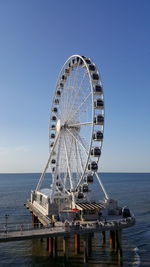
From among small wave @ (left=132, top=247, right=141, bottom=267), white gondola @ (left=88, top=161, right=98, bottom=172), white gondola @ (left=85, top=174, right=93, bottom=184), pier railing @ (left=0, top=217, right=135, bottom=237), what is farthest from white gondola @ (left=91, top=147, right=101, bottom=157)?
small wave @ (left=132, top=247, right=141, bottom=267)

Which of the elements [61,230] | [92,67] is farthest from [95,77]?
[61,230]

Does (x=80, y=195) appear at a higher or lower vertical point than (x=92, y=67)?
lower

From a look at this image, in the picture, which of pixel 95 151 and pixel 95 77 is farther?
pixel 95 77

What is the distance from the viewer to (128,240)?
40000 mm

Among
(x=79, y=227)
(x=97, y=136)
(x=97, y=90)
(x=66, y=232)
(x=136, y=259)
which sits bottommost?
(x=136, y=259)

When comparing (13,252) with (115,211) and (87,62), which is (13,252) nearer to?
(115,211)

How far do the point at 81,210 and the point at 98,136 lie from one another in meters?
9.82

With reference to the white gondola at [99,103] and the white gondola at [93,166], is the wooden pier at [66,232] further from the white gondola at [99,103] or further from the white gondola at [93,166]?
the white gondola at [99,103]

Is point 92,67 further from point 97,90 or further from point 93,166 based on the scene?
point 93,166

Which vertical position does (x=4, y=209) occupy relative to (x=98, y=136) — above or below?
below

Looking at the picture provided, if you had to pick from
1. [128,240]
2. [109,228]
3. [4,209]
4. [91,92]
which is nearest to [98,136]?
[91,92]

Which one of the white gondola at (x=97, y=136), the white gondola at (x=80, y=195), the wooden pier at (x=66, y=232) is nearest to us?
the wooden pier at (x=66, y=232)

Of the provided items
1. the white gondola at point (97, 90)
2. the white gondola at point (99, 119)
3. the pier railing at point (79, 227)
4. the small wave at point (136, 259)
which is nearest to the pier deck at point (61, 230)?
the pier railing at point (79, 227)

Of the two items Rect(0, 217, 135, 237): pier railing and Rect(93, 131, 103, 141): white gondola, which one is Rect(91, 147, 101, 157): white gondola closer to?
Rect(93, 131, 103, 141): white gondola
